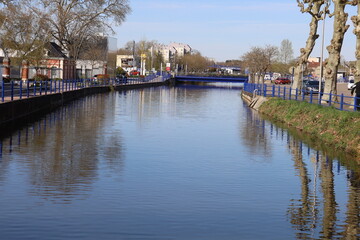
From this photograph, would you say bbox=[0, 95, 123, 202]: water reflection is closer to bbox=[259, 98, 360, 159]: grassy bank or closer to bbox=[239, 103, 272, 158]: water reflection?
bbox=[239, 103, 272, 158]: water reflection

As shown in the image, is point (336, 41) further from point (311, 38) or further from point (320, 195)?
point (320, 195)

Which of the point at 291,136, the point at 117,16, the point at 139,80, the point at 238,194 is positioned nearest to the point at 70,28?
the point at 117,16

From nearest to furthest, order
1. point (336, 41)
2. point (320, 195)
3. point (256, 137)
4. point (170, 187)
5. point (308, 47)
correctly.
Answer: point (320, 195) < point (170, 187) < point (256, 137) < point (336, 41) < point (308, 47)

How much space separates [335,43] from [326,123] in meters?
13.3

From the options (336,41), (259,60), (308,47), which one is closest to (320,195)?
(336,41)

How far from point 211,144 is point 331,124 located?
5737mm

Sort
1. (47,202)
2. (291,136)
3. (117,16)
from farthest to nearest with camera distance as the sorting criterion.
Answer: (117,16), (291,136), (47,202)

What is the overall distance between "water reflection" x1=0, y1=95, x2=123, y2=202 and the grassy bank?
835 cm

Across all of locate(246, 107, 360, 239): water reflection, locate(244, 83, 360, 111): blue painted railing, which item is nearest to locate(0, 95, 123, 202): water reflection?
locate(246, 107, 360, 239): water reflection

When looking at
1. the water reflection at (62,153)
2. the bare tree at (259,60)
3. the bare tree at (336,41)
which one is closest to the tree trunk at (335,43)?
the bare tree at (336,41)

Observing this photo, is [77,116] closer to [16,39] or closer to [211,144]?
[211,144]

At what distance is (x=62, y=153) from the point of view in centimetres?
2052

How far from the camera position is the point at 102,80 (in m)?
82.1

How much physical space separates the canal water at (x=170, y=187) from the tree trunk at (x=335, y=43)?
44.9ft
